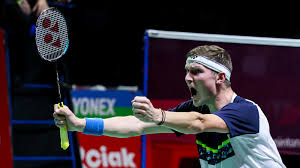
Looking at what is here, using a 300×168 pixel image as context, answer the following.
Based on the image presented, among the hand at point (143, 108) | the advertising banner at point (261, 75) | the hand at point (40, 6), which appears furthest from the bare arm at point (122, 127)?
the hand at point (40, 6)

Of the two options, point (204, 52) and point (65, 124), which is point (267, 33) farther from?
point (65, 124)

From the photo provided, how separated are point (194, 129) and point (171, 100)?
216 centimetres

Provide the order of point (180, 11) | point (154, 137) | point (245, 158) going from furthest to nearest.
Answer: point (180, 11) < point (154, 137) < point (245, 158)

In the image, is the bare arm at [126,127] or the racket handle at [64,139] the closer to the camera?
the racket handle at [64,139]

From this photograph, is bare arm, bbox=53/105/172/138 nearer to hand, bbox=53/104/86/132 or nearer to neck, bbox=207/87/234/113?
hand, bbox=53/104/86/132

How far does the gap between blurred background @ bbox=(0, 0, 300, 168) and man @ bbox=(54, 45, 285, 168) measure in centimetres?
215

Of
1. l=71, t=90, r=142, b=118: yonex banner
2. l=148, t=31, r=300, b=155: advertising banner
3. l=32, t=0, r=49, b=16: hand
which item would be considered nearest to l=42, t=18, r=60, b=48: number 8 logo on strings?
l=148, t=31, r=300, b=155: advertising banner

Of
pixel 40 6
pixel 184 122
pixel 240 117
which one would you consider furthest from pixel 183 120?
pixel 40 6

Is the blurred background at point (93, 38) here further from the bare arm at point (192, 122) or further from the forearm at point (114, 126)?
the bare arm at point (192, 122)

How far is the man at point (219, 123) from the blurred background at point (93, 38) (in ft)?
7.06

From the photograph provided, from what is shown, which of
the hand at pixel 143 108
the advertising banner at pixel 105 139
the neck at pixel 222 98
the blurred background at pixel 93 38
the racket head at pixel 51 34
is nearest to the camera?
the hand at pixel 143 108

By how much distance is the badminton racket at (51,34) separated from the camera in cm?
425

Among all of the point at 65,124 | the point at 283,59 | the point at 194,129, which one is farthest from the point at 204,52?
the point at 283,59

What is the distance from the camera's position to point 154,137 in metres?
5.69
